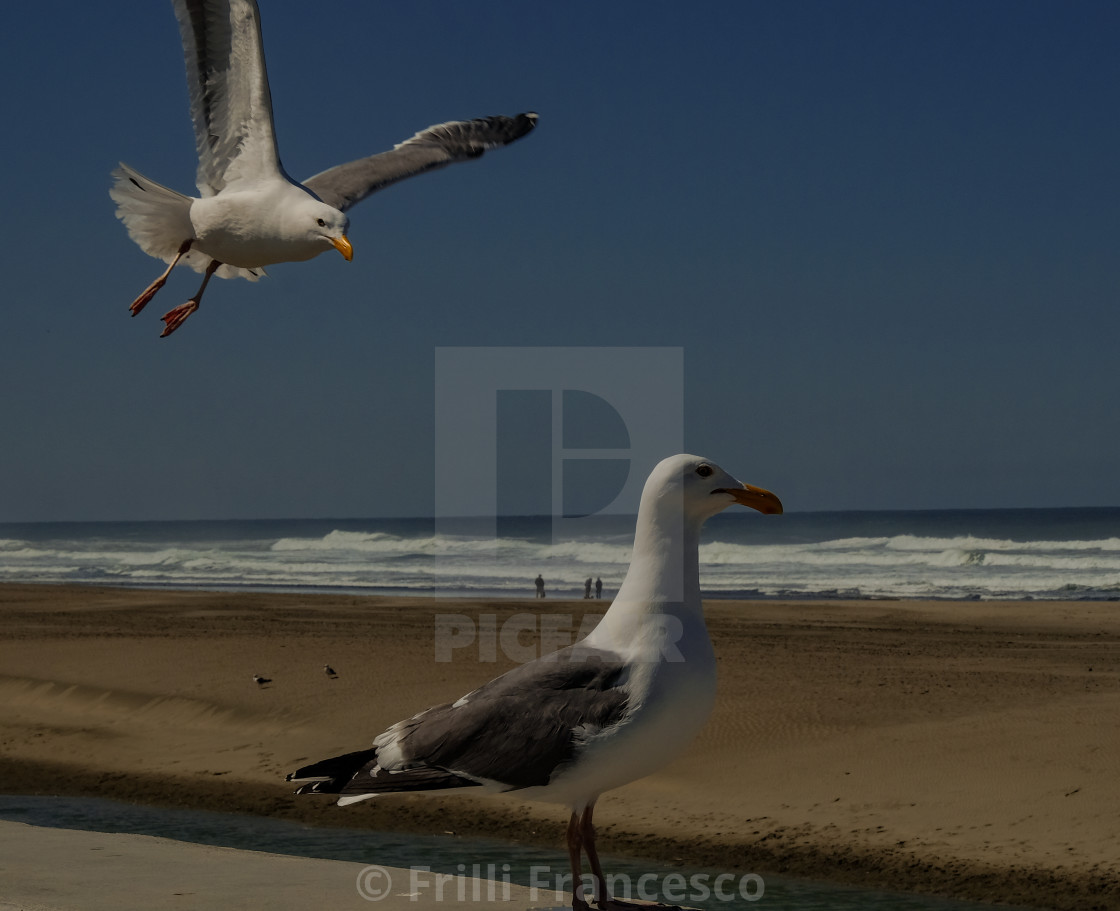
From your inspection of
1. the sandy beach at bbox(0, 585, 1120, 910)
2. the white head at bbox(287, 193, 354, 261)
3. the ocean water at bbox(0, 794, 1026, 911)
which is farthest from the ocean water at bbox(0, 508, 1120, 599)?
the white head at bbox(287, 193, 354, 261)

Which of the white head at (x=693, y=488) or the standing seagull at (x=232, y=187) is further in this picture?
the standing seagull at (x=232, y=187)

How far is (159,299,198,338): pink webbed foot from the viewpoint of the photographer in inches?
174

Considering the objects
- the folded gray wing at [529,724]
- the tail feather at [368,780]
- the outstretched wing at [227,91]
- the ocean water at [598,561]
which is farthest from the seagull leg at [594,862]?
the ocean water at [598,561]

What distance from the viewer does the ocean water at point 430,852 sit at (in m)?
6.87

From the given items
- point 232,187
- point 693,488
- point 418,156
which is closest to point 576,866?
point 693,488

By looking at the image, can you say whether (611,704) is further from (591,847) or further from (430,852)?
(430,852)

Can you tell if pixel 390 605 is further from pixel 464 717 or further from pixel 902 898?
pixel 464 717

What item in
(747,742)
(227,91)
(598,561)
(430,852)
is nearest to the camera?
(227,91)

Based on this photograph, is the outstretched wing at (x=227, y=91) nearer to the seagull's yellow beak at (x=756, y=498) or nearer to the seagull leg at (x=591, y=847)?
the seagull's yellow beak at (x=756, y=498)

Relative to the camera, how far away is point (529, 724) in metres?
3.72

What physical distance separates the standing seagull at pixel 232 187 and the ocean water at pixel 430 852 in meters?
2.84

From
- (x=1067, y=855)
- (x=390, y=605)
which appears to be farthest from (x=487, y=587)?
(x=1067, y=855)

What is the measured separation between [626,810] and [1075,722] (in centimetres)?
370

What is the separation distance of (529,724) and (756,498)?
3.10 feet
